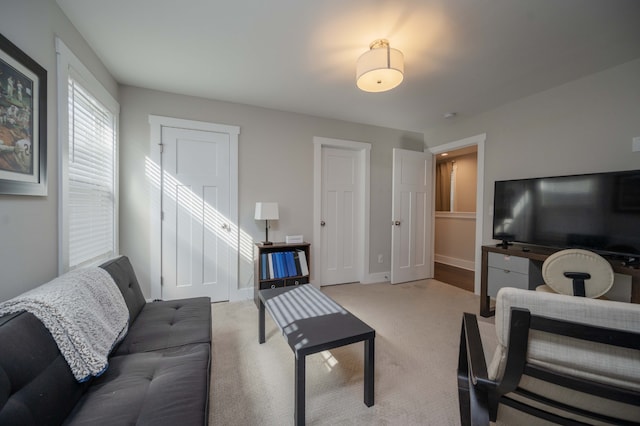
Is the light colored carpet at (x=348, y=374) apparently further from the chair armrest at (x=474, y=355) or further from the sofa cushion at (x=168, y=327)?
the sofa cushion at (x=168, y=327)

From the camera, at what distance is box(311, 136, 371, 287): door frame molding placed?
3449 millimetres

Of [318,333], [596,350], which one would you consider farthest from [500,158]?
[318,333]

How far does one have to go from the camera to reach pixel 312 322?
5.02ft

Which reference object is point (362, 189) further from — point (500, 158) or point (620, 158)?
point (620, 158)

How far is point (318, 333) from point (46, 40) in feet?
7.73

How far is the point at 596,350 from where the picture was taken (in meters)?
0.75

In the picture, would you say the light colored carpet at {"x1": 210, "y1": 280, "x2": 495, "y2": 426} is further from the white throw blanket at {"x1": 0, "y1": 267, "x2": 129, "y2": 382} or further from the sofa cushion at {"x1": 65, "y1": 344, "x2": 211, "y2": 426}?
the white throw blanket at {"x1": 0, "y1": 267, "x2": 129, "y2": 382}

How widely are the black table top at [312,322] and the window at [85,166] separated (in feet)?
4.71

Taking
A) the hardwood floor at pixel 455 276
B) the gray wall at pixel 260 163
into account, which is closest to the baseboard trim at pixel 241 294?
the gray wall at pixel 260 163

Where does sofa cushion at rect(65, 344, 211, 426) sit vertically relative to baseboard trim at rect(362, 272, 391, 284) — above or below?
above

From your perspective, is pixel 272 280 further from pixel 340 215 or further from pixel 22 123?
pixel 22 123

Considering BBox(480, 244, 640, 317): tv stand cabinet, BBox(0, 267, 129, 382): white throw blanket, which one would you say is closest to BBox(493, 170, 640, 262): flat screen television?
BBox(480, 244, 640, 317): tv stand cabinet

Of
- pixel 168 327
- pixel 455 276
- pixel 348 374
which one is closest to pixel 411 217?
pixel 455 276

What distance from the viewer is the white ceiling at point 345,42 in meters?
1.56
